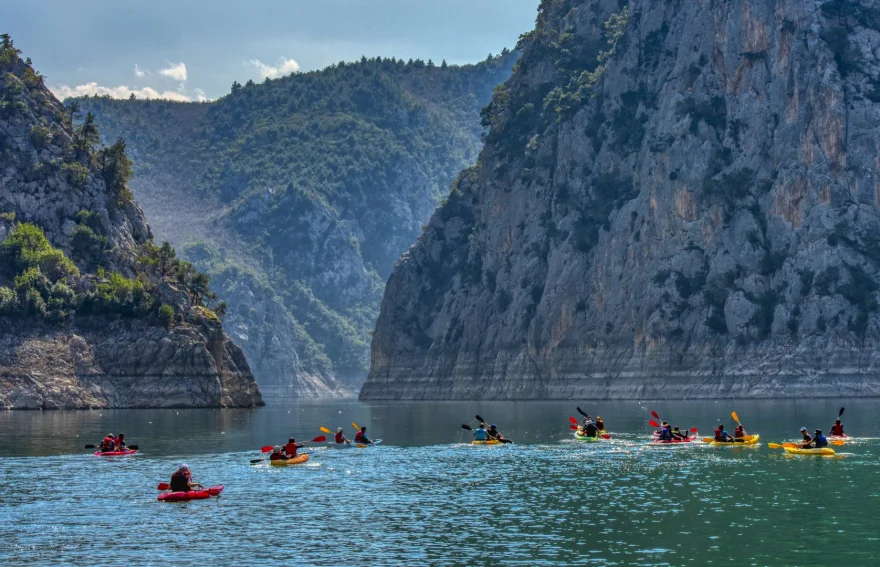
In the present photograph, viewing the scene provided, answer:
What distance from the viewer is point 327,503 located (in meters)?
62.8

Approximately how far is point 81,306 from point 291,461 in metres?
103

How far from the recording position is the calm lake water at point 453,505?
158 feet

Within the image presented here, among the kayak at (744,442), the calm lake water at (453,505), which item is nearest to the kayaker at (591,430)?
the calm lake water at (453,505)

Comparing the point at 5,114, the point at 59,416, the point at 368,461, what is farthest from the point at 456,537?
the point at 5,114

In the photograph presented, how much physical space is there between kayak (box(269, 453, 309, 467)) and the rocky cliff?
287ft

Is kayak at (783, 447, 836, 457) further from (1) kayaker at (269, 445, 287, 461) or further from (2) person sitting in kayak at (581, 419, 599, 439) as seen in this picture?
(1) kayaker at (269, 445, 287, 461)

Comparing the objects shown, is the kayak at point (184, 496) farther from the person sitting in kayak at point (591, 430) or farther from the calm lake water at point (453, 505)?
the person sitting in kayak at point (591, 430)

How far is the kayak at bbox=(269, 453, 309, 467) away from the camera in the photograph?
82.2m

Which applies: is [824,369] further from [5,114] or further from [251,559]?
[251,559]

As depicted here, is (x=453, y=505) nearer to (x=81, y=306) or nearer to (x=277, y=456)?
(x=277, y=456)

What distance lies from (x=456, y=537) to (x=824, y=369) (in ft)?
436

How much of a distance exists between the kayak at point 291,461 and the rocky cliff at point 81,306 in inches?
3442

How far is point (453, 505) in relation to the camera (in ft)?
202

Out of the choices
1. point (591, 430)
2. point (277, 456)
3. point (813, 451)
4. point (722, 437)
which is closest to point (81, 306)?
point (591, 430)
